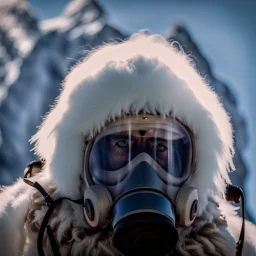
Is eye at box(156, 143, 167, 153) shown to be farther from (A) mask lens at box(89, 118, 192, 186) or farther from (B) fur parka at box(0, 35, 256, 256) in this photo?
(B) fur parka at box(0, 35, 256, 256)

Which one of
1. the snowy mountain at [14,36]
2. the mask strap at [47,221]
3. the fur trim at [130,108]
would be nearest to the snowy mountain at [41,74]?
the snowy mountain at [14,36]

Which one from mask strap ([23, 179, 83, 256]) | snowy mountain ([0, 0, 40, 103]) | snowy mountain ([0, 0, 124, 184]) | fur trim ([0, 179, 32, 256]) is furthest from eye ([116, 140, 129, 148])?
snowy mountain ([0, 0, 40, 103])

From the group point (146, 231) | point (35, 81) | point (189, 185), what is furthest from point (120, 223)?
point (35, 81)

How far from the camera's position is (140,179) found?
1.38m

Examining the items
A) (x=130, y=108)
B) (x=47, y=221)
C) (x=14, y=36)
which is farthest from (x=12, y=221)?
(x=14, y=36)

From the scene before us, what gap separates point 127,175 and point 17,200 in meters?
0.53

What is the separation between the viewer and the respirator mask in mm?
1292

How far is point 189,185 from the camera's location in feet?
5.04

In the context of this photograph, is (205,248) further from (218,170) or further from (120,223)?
(120,223)

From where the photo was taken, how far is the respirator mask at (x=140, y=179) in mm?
1292

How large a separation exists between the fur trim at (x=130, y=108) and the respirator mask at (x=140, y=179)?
45 millimetres

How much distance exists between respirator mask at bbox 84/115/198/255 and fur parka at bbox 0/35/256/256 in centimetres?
5

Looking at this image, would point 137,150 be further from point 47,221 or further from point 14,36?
point 14,36

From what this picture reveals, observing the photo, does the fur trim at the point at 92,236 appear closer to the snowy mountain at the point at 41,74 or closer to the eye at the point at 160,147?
the eye at the point at 160,147
